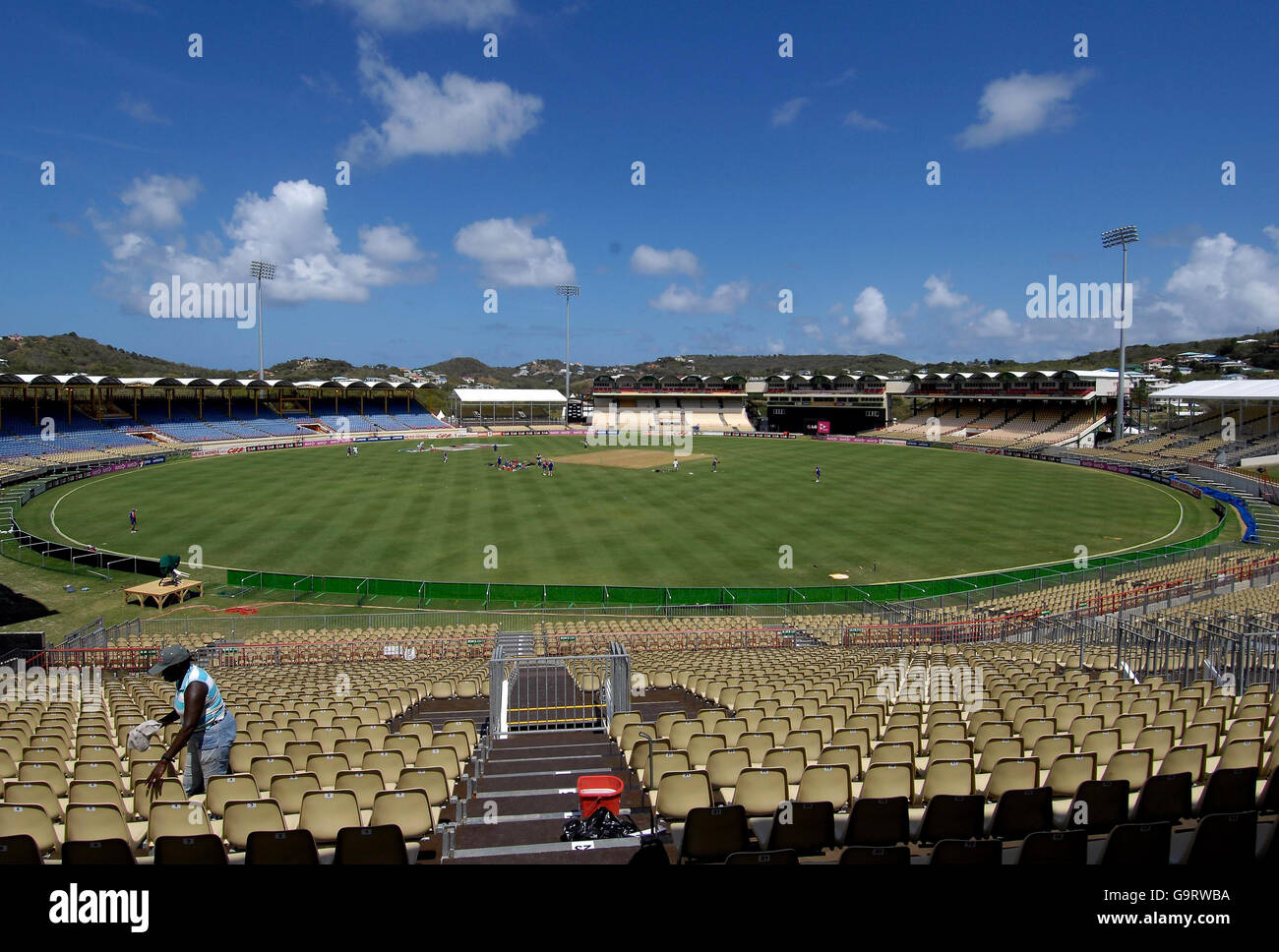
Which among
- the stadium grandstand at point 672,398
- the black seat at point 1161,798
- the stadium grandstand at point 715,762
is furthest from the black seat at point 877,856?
the stadium grandstand at point 672,398

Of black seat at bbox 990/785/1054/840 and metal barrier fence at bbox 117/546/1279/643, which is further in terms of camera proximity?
metal barrier fence at bbox 117/546/1279/643

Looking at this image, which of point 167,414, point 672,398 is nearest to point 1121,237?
point 672,398

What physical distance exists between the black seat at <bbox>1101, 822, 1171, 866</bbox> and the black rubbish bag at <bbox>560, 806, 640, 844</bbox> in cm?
353

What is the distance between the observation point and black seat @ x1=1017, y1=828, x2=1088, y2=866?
4.96 m

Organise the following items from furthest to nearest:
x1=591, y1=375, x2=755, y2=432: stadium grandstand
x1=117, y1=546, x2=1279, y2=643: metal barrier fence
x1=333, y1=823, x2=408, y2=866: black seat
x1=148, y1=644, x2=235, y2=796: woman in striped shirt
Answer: x1=591, y1=375, x2=755, y2=432: stadium grandstand < x1=117, y1=546, x2=1279, y2=643: metal barrier fence < x1=148, y1=644, x2=235, y2=796: woman in striped shirt < x1=333, y1=823, x2=408, y2=866: black seat

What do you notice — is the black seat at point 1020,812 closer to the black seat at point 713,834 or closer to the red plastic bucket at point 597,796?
the black seat at point 713,834

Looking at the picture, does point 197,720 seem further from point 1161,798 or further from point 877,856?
point 1161,798

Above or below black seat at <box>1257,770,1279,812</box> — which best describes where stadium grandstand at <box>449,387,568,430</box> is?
above

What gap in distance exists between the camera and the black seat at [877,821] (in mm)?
5938

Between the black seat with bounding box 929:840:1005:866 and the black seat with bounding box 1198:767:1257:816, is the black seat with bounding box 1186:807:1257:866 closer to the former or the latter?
the black seat with bounding box 1198:767:1257:816

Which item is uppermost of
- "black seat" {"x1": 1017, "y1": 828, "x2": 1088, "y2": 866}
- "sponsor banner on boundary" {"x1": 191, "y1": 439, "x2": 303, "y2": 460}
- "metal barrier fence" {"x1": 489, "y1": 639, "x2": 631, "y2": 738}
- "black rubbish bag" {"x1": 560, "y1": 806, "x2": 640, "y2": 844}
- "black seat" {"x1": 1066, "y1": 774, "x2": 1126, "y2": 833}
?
"sponsor banner on boundary" {"x1": 191, "y1": 439, "x2": 303, "y2": 460}

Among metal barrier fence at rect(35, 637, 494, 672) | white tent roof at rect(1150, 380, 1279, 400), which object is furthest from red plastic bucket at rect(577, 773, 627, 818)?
white tent roof at rect(1150, 380, 1279, 400)
